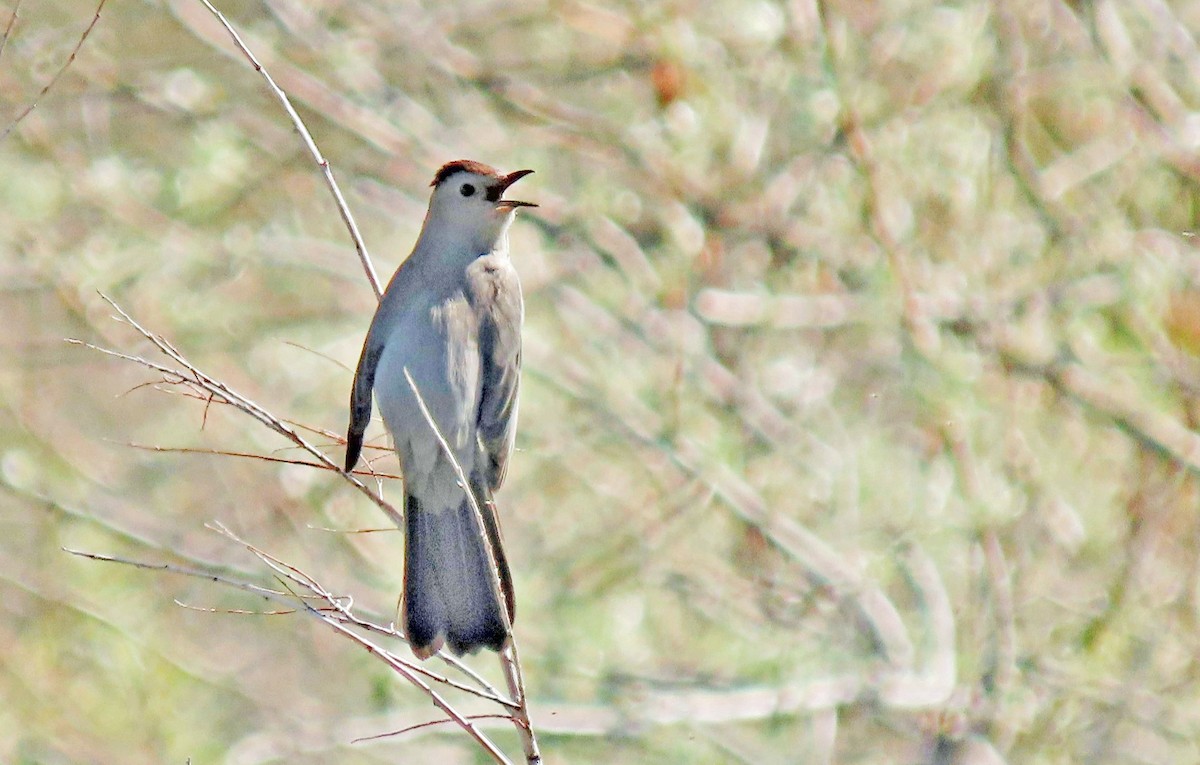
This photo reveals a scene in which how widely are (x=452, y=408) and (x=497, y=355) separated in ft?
0.83

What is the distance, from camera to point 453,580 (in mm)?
3998

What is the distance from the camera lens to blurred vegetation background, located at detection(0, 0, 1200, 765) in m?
6.38

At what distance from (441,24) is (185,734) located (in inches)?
142

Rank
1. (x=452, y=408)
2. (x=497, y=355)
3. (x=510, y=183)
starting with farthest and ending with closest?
(x=510, y=183) < (x=497, y=355) < (x=452, y=408)

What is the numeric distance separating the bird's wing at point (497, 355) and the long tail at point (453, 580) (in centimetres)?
15

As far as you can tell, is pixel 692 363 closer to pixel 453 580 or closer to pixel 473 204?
pixel 473 204

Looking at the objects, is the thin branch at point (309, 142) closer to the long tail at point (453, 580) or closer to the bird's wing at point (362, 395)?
the bird's wing at point (362, 395)

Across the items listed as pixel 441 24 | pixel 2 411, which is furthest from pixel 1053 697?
pixel 2 411

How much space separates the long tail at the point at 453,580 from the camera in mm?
3889

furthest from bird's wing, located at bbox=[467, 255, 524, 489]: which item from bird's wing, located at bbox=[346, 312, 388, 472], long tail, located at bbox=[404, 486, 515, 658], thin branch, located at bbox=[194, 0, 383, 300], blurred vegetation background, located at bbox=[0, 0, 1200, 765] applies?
blurred vegetation background, located at bbox=[0, 0, 1200, 765]

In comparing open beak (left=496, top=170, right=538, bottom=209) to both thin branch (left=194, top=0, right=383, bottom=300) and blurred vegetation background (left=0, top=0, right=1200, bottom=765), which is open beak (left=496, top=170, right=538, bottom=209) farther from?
blurred vegetation background (left=0, top=0, right=1200, bottom=765)

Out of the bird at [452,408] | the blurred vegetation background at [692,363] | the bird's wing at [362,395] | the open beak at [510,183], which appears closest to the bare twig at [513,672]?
the bird at [452,408]

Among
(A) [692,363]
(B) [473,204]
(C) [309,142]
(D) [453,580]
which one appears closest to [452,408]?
(D) [453,580]

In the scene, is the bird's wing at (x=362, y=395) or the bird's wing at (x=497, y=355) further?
the bird's wing at (x=497, y=355)
